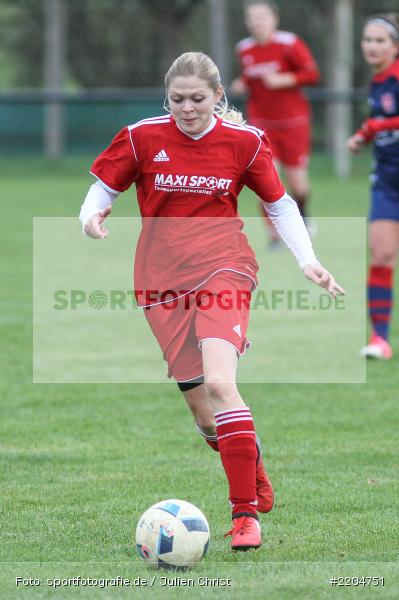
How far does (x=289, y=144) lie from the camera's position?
14.1 metres

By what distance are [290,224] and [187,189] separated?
0.43 metres

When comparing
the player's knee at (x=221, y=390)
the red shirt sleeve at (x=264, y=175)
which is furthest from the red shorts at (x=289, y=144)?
the player's knee at (x=221, y=390)

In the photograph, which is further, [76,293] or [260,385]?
[76,293]

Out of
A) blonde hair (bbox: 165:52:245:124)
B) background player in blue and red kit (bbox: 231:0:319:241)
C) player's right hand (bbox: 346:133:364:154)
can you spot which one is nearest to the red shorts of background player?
blonde hair (bbox: 165:52:245:124)

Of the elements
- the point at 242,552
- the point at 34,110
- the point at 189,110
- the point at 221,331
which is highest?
the point at 34,110

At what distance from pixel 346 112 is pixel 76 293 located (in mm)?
15269

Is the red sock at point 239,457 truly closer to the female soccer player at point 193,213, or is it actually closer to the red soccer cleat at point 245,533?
the red soccer cleat at point 245,533

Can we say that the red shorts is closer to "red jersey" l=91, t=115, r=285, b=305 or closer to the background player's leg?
the background player's leg

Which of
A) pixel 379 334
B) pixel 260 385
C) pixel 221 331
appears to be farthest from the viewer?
pixel 379 334

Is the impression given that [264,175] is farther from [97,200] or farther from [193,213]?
[97,200]

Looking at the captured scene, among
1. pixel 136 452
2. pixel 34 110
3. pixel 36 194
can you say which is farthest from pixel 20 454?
pixel 34 110

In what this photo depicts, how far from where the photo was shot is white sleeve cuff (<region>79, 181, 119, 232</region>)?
457cm

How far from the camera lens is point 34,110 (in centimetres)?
2405

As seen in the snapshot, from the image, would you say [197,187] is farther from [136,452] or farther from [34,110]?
[34,110]
